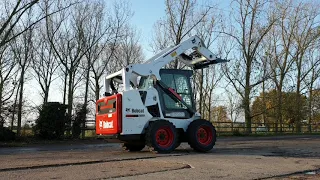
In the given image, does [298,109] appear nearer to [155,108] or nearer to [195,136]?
[195,136]

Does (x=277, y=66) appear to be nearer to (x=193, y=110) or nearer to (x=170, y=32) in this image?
(x=170, y=32)

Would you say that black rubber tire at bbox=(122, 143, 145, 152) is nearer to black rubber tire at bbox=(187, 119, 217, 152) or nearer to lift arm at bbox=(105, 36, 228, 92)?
black rubber tire at bbox=(187, 119, 217, 152)

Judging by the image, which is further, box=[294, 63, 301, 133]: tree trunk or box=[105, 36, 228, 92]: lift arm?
box=[294, 63, 301, 133]: tree trunk

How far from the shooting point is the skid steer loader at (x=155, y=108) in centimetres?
1281

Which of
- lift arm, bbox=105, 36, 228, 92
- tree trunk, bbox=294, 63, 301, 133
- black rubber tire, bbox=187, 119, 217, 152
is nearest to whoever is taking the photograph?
lift arm, bbox=105, 36, 228, 92

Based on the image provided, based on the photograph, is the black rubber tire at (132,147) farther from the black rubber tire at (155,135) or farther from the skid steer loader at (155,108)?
the black rubber tire at (155,135)

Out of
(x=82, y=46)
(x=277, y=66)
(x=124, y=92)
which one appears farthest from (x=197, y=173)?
(x=277, y=66)

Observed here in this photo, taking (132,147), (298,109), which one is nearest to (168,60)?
(132,147)

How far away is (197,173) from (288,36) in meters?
36.9

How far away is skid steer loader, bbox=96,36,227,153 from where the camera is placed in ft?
42.0

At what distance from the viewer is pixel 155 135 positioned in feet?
42.0

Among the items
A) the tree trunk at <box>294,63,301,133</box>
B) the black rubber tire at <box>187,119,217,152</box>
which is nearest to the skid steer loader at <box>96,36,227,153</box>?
Result: the black rubber tire at <box>187,119,217,152</box>

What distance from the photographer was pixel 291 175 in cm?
824

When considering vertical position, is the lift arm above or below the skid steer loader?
above
